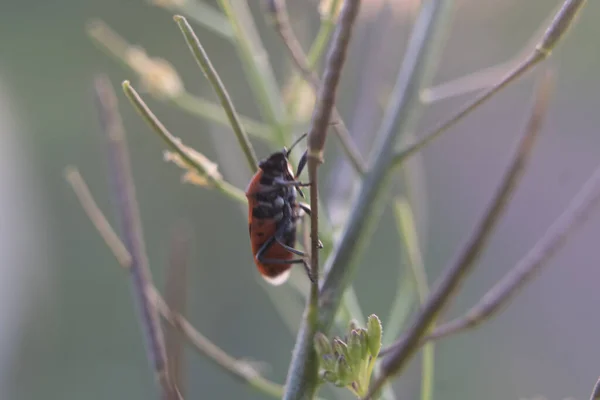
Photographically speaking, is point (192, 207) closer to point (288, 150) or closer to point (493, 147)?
point (493, 147)

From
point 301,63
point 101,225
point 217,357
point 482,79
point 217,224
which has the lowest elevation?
point 217,357

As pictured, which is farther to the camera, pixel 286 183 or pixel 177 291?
pixel 286 183

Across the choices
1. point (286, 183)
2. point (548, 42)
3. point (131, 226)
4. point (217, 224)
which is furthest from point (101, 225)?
point (217, 224)

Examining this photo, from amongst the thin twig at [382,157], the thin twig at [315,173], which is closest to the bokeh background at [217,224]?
the thin twig at [382,157]

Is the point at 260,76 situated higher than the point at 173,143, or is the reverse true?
the point at 260,76

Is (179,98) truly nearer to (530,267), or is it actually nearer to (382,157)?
(382,157)

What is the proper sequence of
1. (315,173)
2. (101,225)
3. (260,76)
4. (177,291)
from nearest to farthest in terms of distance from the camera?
(315,173) < (177,291) < (101,225) < (260,76)

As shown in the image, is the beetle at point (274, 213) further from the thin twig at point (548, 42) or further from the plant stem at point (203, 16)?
the thin twig at point (548, 42)

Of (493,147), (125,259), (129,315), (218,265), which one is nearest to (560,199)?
(493,147)
